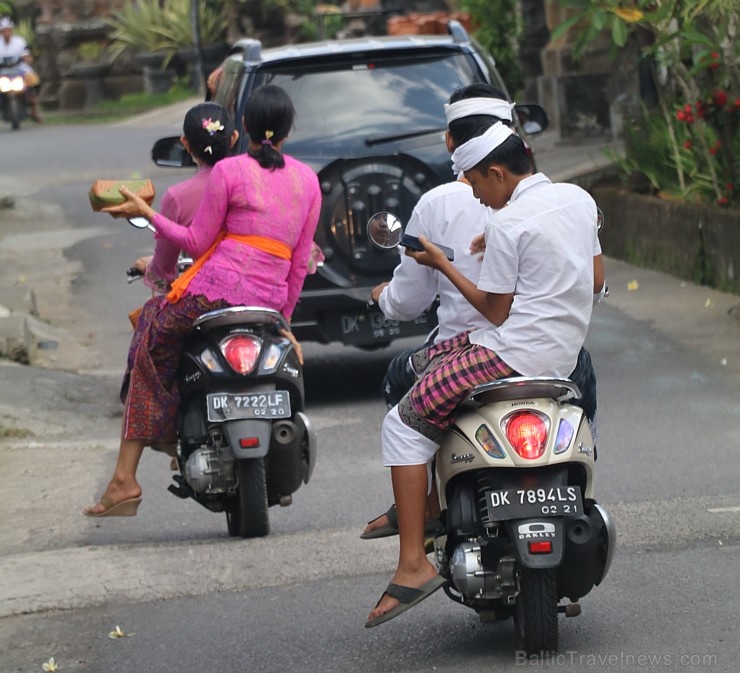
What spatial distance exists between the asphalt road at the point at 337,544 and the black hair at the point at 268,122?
1569 millimetres

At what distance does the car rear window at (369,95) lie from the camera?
9320 mm

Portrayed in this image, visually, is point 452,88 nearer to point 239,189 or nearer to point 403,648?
point 239,189

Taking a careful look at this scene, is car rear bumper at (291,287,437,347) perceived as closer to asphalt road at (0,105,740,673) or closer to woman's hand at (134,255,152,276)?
asphalt road at (0,105,740,673)

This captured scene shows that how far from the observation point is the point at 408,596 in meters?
4.88

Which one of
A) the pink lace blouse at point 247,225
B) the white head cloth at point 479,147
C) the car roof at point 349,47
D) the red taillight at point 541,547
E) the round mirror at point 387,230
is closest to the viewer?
the red taillight at point 541,547

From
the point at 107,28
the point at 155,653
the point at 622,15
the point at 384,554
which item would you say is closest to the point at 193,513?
the point at 384,554

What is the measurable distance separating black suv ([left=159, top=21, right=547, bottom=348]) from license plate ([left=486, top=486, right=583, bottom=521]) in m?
4.47

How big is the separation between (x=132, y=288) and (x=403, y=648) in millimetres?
9766

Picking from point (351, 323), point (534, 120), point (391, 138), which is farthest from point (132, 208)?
point (534, 120)

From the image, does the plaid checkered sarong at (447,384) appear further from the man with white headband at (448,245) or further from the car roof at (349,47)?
the car roof at (349,47)

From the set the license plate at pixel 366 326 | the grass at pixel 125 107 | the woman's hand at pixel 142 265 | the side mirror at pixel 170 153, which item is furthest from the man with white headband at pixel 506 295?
the grass at pixel 125 107

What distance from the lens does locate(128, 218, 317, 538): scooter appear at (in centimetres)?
635

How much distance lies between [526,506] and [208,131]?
2.56 m

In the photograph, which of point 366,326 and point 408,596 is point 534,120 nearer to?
point 366,326
